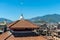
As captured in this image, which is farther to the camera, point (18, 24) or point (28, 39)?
point (18, 24)

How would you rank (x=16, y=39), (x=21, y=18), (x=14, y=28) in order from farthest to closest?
(x=21, y=18) < (x=14, y=28) < (x=16, y=39)

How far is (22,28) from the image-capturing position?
12906mm

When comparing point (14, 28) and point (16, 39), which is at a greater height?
point (14, 28)

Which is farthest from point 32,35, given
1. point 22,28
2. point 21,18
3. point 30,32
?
point 21,18

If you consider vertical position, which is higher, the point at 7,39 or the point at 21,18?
the point at 21,18

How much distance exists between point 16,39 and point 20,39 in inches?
15.2

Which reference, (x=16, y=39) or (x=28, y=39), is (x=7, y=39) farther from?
(x=28, y=39)

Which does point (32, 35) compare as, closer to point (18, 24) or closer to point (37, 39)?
point (37, 39)

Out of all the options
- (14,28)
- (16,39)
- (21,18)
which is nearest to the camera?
(16,39)

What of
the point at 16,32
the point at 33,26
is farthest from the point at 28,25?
the point at 16,32

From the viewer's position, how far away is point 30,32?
1350cm

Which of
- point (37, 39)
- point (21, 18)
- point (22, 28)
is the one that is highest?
point (21, 18)

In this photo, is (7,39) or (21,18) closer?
(7,39)

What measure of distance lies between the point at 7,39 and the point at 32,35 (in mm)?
2451
